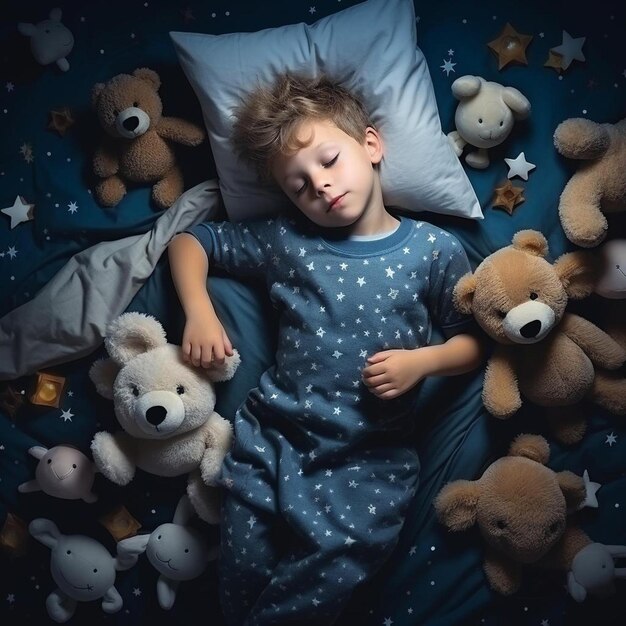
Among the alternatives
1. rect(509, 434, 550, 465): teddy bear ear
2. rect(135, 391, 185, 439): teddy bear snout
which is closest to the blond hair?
rect(135, 391, 185, 439): teddy bear snout

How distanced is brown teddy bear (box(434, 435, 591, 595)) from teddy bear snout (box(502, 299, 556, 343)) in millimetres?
232

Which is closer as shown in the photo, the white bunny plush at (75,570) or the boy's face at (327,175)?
the boy's face at (327,175)

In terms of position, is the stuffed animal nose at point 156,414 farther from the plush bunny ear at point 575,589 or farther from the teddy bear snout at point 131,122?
the plush bunny ear at point 575,589

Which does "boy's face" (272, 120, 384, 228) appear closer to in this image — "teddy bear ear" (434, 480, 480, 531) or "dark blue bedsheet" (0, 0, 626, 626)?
"dark blue bedsheet" (0, 0, 626, 626)

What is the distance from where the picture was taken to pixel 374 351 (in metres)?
1.33

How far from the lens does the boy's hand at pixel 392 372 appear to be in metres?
1.28

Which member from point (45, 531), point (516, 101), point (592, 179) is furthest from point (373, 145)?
point (45, 531)

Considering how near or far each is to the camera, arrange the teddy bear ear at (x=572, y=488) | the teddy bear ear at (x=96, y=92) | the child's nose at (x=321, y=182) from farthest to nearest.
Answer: the teddy bear ear at (x=96, y=92), the teddy bear ear at (x=572, y=488), the child's nose at (x=321, y=182)

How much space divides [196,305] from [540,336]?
58 centimetres

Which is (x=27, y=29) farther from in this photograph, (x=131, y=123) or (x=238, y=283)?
(x=238, y=283)

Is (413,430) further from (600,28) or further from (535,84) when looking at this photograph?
(600,28)

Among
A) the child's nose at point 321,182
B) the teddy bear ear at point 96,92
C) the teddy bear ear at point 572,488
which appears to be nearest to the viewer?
the child's nose at point 321,182

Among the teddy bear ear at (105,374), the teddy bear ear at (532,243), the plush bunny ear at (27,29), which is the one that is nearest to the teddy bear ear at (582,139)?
the teddy bear ear at (532,243)

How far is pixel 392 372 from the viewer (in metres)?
1.28
